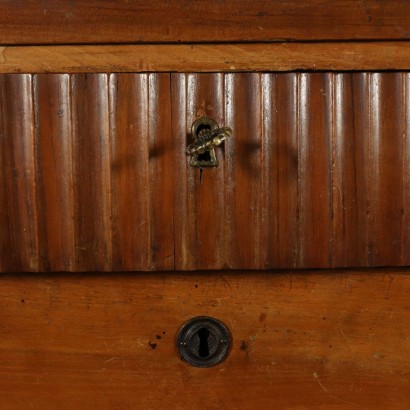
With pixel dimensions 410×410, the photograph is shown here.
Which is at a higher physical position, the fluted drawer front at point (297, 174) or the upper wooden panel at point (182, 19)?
the upper wooden panel at point (182, 19)

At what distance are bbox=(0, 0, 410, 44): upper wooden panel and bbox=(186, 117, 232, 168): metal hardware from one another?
0.41ft

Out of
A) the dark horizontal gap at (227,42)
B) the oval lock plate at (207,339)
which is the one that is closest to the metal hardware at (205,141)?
the dark horizontal gap at (227,42)

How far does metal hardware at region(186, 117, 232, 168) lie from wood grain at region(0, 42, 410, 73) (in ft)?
0.26

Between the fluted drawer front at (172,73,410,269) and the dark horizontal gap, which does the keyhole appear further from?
the dark horizontal gap

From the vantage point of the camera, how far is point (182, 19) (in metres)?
0.74

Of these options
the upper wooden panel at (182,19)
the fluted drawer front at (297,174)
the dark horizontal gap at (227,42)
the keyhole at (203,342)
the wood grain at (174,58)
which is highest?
the upper wooden panel at (182,19)

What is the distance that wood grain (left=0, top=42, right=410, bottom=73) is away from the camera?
742 mm

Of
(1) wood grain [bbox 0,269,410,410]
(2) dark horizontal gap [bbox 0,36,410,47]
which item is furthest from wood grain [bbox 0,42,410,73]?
(1) wood grain [bbox 0,269,410,410]

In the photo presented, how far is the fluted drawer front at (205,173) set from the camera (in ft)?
2.43

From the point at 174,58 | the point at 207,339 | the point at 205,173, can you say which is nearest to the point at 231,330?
the point at 207,339

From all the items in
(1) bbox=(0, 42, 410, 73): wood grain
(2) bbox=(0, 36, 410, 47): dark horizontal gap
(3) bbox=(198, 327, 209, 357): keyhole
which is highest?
(2) bbox=(0, 36, 410, 47): dark horizontal gap

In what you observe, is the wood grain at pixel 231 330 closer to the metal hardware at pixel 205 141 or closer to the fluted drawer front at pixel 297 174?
the fluted drawer front at pixel 297 174

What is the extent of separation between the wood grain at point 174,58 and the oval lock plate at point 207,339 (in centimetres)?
37

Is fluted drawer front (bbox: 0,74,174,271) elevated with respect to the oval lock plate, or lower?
elevated
